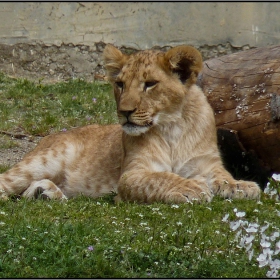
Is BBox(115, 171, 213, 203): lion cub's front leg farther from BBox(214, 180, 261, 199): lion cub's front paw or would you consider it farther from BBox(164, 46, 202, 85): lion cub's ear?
BBox(164, 46, 202, 85): lion cub's ear

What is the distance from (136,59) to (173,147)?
86cm

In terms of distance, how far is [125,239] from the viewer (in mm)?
5488

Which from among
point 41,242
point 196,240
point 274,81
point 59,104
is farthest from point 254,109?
point 59,104

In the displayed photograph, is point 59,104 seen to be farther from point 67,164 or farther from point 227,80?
point 227,80

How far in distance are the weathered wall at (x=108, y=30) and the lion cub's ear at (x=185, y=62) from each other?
5.44 metres

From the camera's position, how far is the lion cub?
7133 millimetres

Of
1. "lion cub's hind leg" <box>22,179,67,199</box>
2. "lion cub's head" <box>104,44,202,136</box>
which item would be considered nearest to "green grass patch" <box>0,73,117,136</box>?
"lion cub's hind leg" <box>22,179,67,199</box>

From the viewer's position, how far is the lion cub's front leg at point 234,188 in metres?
7.05

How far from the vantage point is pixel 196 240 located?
5453 mm

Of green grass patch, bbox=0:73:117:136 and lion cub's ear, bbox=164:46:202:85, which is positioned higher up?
lion cub's ear, bbox=164:46:202:85

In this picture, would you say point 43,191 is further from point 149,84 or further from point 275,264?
point 275,264

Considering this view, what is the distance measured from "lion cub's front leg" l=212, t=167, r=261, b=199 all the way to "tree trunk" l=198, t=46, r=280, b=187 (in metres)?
0.67

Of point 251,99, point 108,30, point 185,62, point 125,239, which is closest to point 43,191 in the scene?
point 185,62

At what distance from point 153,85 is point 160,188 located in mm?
959
